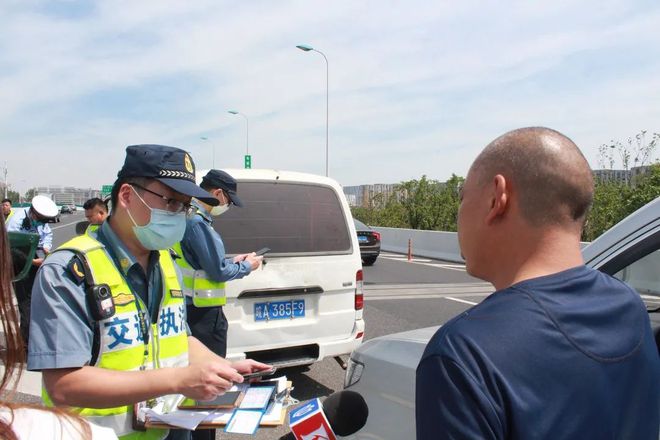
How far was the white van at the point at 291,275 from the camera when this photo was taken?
437 centimetres

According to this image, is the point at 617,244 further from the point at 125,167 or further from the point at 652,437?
the point at 125,167

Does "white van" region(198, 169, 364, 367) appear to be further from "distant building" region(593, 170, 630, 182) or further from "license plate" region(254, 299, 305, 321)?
"distant building" region(593, 170, 630, 182)

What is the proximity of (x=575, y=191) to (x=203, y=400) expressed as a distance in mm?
1351

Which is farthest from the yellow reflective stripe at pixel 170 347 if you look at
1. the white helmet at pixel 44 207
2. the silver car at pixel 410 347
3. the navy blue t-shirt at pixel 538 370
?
the white helmet at pixel 44 207

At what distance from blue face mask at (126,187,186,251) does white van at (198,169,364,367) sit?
2142mm

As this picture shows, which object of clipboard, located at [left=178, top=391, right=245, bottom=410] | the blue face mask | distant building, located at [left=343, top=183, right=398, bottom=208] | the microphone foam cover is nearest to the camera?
the microphone foam cover

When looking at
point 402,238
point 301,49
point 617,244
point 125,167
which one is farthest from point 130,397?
point 301,49

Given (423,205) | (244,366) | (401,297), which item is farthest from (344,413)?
(423,205)

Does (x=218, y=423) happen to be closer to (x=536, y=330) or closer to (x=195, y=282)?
(x=536, y=330)

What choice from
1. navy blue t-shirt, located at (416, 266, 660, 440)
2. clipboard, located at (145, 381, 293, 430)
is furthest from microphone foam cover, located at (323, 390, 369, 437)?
navy blue t-shirt, located at (416, 266, 660, 440)

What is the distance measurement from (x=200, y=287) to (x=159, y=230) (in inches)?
65.3

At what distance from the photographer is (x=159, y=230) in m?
2.08

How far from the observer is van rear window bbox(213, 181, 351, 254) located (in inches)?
180

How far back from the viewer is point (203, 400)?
5.88 feet
